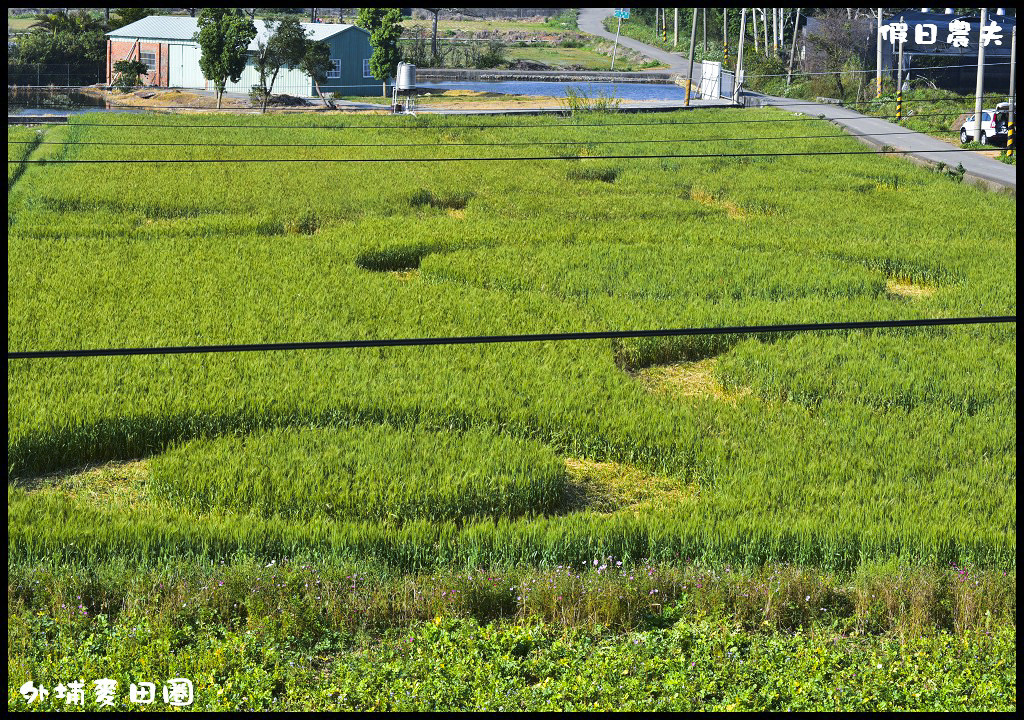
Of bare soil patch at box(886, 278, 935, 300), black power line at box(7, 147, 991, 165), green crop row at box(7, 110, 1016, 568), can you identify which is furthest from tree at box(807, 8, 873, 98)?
bare soil patch at box(886, 278, 935, 300)

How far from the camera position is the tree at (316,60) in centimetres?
3341

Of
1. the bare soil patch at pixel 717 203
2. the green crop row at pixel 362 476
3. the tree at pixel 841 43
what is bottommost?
the green crop row at pixel 362 476

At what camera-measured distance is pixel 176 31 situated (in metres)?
36.7

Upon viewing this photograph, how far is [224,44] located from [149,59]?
7052 mm

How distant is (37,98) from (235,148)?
15648 mm

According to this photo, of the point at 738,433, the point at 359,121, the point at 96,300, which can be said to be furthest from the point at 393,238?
the point at 359,121

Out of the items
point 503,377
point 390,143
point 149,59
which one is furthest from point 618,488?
point 149,59

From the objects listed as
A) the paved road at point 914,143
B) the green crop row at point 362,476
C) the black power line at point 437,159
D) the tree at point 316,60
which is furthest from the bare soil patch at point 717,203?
the tree at point 316,60

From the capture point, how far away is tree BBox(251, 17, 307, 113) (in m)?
33.0

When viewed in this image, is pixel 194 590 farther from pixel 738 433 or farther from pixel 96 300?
pixel 96 300

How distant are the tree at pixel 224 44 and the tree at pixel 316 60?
218 cm

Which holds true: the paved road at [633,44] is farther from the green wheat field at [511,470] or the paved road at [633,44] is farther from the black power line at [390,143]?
the green wheat field at [511,470]

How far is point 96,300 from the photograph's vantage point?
35.0 ft

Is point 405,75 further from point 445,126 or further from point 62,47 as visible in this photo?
point 62,47
